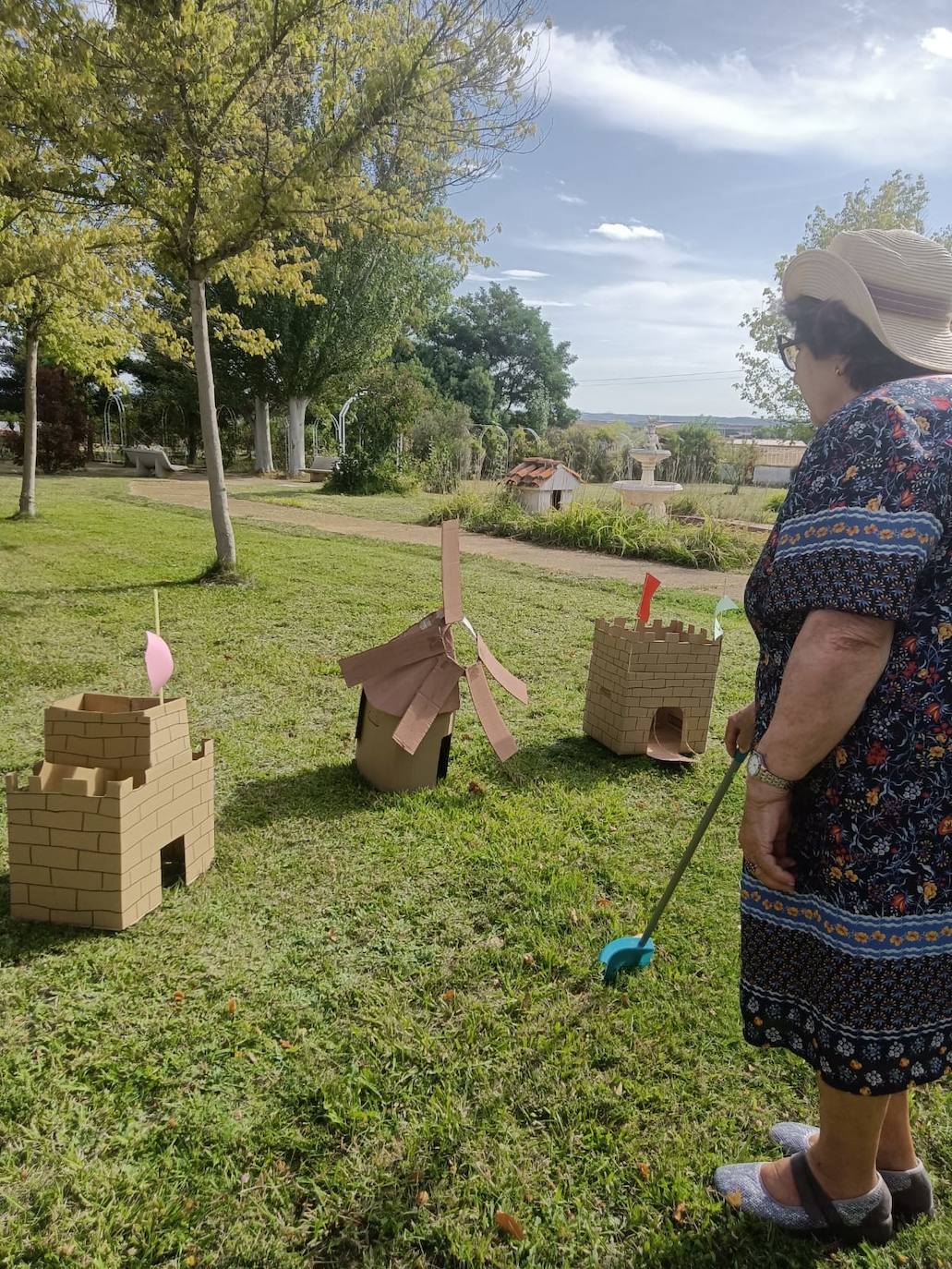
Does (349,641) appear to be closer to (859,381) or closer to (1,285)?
(859,381)

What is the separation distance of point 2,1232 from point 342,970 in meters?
1.04

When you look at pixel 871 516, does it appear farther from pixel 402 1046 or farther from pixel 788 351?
pixel 402 1046

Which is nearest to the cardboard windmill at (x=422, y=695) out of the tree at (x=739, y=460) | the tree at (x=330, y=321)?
the tree at (x=330, y=321)

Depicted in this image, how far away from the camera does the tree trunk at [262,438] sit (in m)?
26.3

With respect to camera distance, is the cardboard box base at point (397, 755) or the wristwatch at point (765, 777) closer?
the wristwatch at point (765, 777)

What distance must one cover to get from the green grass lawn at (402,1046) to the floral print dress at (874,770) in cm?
58

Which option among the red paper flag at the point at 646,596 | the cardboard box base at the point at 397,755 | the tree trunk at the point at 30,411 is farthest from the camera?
the tree trunk at the point at 30,411

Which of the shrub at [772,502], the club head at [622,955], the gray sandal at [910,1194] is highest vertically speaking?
the shrub at [772,502]

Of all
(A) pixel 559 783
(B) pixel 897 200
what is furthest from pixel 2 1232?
(B) pixel 897 200

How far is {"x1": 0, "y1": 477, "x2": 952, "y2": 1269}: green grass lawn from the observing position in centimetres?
168

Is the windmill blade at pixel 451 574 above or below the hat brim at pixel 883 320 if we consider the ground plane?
below

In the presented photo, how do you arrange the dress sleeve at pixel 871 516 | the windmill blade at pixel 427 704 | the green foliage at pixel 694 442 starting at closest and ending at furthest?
1. the dress sleeve at pixel 871 516
2. the windmill blade at pixel 427 704
3. the green foliage at pixel 694 442

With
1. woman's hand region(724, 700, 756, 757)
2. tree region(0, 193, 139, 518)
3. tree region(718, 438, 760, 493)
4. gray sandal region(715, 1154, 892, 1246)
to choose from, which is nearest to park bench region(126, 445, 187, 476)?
tree region(0, 193, 139, 518)

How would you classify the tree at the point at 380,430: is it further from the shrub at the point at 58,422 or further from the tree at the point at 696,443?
the tree at the point at 696,443
